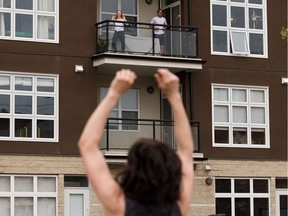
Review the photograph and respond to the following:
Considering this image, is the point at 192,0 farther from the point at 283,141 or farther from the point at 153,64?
the point at 283,141

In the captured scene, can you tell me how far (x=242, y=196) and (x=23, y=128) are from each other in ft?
24.7

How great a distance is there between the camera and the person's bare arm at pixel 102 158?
4.03 m

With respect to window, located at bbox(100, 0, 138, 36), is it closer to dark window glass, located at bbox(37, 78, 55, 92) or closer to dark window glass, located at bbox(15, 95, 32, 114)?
dark window glass, located at bbox(37, 78, 55, 92)

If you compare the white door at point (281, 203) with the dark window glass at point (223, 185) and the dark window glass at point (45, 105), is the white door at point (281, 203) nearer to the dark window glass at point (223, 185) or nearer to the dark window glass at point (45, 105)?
the dark window glass at point (223, 185)

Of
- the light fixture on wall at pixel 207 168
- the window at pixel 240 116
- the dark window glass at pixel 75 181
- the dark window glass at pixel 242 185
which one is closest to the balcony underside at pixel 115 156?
the dark window glass at pixel 75 181

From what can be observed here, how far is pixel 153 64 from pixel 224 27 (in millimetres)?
3465

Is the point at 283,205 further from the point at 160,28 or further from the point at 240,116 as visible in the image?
the point at 160,28

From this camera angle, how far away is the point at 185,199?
4223 mm

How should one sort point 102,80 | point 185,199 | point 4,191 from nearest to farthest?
point 185,199
point 4,191
point 102,80

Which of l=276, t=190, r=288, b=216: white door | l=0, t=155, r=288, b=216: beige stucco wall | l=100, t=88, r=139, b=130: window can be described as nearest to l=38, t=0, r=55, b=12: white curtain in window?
l=100, t=88, r=139, b=130: window

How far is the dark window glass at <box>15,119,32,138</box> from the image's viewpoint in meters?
26.9

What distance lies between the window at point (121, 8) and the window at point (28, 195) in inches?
228

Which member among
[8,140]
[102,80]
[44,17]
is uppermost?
[44,17]

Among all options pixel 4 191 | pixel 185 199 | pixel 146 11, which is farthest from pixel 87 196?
pixel 185 199
